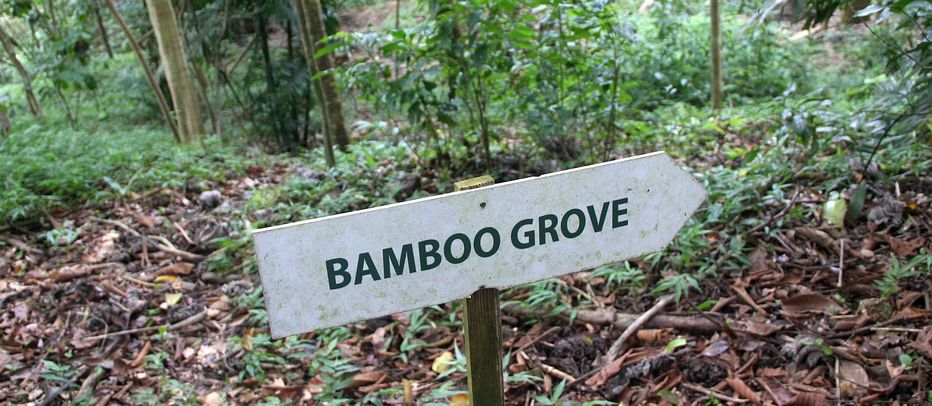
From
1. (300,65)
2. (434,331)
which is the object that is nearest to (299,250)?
(434,331)

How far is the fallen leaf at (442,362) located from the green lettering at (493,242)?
52.2 inches

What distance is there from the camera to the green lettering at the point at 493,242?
56.7 inches

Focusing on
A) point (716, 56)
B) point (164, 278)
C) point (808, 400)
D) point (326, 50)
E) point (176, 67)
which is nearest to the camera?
point (808, 400)

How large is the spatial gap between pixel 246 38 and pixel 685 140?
6.94 m

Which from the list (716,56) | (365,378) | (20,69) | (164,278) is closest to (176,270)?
(164,278)

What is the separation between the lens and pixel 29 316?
10.6 feet

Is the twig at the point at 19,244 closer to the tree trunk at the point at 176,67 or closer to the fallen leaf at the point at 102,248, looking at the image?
the fallen leaf at the point at 102,248

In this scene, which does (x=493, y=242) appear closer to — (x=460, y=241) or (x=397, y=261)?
(x=460, y=241)

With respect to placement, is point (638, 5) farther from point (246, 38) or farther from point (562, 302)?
point (562, 302)

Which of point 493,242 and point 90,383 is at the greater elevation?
point 493,242

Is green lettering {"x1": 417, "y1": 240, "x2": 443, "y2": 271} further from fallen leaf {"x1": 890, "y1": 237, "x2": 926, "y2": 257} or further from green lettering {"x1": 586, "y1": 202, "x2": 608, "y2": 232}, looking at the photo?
fallen leaf {"x1": 890, "y1": 237, "x2": 926, "y2": 257}

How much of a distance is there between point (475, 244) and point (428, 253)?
10cm

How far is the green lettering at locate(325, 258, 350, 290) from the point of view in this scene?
1373 mm

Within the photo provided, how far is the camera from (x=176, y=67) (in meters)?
6.57
